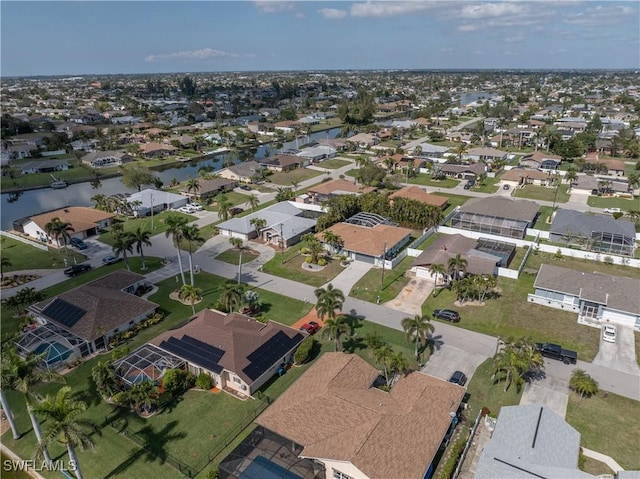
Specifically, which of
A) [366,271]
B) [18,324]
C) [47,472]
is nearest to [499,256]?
[366,271]

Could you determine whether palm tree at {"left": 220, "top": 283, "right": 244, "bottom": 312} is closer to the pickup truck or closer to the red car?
the red car

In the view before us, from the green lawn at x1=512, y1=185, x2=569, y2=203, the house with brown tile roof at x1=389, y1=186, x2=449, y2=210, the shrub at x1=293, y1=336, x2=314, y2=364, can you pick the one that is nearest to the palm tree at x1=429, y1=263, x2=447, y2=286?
the shrub at x1=293, y1=336, x2=314, y2=364

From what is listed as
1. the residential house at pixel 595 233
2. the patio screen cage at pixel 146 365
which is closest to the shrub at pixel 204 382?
the patio screen cage at pixel 146 365

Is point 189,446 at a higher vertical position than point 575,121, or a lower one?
lower

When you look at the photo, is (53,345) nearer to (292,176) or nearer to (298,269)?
(298,269)

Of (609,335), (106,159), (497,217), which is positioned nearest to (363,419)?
(609,335)

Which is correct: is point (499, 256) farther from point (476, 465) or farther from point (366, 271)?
point (476, 465)

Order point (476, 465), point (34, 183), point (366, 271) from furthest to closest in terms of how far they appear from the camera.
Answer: point (34, 183)
point (366, 271)
point (476, 465)

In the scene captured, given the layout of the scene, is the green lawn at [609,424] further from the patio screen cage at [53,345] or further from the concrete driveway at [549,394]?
the patio screen cage at [53,345]
